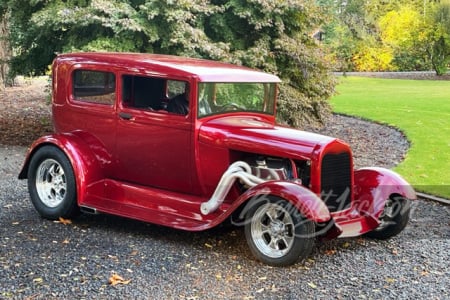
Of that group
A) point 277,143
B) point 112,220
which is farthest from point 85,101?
point 277,143

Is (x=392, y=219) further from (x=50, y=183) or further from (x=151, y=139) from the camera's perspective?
(x=50, y=183)

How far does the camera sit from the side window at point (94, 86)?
609 cm

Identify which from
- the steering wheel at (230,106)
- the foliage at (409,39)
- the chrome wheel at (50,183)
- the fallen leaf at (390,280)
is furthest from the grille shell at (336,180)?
the foliage at (409,39)

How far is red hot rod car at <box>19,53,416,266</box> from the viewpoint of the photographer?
201 inches

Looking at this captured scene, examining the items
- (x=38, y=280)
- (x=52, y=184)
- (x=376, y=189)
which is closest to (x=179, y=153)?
(x=52, y=184)

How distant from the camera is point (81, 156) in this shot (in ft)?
19.8

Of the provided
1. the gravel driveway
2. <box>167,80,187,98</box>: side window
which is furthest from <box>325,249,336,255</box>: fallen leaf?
<box>167,80,187,98</box>: side window

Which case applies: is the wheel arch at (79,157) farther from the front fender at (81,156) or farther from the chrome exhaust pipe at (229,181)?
the chrome exhaust pipe at (229,181)

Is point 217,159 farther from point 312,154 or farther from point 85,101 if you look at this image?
point 85,101

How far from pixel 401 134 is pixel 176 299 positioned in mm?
10375

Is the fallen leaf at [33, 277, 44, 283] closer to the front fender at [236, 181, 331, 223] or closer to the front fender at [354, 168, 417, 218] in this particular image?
the front fender at [236, 181, 331, 223]

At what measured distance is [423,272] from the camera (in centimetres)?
493

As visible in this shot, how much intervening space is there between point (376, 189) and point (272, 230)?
1308 millimetres

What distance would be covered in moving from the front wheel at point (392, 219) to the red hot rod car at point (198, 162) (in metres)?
0.01
